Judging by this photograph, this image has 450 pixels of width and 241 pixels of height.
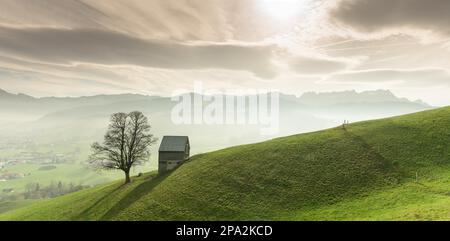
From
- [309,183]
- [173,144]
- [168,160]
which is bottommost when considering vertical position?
[309,183]

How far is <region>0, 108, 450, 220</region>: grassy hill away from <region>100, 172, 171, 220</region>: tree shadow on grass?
239 mm

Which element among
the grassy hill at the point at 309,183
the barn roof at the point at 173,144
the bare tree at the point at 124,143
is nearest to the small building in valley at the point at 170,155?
the barn roof at the point at 173,144

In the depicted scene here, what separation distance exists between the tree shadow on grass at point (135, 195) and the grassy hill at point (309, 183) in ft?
0.79

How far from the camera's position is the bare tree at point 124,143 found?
6316 centimetres

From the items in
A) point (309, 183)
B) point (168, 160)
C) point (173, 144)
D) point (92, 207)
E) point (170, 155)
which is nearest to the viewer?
point (309, 183)

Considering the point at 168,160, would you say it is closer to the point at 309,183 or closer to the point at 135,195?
the point at 135,195

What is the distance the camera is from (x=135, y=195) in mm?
49969

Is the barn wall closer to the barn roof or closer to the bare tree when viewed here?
the barn roof

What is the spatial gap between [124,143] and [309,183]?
1639 inches

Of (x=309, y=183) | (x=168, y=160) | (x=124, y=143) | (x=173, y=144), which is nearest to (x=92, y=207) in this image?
(x=124, y=143)

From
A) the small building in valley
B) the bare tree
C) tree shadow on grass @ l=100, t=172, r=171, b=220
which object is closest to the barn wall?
the small building in valley

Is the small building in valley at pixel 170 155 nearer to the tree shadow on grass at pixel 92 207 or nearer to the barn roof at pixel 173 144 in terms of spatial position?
the barn roof at pixel 173 144
